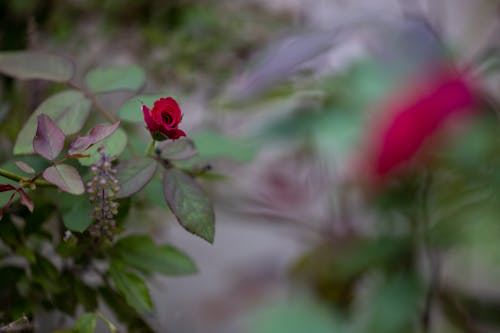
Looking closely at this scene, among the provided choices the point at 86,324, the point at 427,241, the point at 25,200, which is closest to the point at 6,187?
the point at 25,200

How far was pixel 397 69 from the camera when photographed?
0.42 m

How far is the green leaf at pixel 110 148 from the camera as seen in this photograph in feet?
1.28

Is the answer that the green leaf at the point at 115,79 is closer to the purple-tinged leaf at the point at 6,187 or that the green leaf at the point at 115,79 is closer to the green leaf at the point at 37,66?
the green leaf at the point at 37,66

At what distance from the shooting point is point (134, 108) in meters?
0.44

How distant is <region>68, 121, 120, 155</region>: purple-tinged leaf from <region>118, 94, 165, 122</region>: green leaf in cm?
4

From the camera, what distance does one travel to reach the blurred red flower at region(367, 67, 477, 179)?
398mm

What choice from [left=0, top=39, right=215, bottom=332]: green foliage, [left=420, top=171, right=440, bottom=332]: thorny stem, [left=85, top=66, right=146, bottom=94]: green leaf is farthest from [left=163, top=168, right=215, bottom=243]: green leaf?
[left=420, top=171, right=440, bottom=332]: thorny stem

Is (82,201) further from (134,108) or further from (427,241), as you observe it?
(427,241)

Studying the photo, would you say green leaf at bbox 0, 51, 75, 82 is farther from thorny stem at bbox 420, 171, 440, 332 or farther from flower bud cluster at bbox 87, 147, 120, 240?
thorny stem at bbox 420, 171, 440, 332

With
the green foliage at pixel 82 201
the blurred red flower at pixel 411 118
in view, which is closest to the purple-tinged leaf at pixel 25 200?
the green foliage at pixel 82 201

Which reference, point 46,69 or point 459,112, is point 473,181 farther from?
point 46,69

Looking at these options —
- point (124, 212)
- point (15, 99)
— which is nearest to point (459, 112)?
point (124, 212)

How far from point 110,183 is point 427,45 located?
0.25 m

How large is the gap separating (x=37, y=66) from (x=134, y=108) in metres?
0.11
